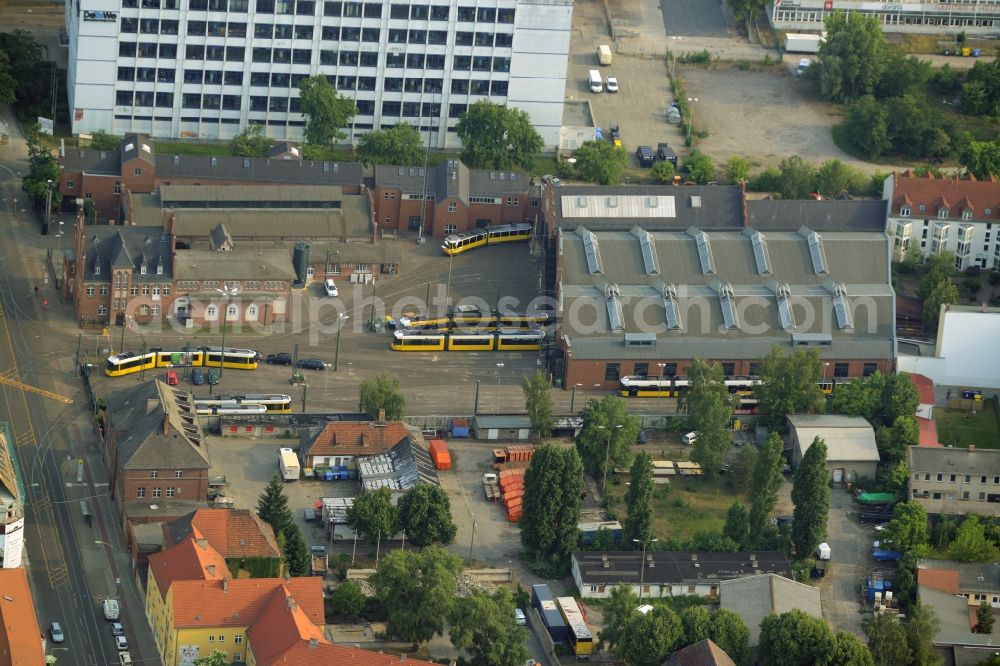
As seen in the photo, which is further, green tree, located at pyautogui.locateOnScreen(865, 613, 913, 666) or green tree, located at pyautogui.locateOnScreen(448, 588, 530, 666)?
green tree, located at pyautogui.locateOnScreen(865, 613, 913, 666)

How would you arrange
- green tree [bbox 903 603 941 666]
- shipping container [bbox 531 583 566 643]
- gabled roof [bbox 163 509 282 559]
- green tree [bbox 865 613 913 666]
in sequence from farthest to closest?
shipping container [bbox 531 583 566 643] → gabled roof [bbox 163 509 282 559] → green tree [bbox 903 603 941 666] → green tree [bbox 865 613 913 666]

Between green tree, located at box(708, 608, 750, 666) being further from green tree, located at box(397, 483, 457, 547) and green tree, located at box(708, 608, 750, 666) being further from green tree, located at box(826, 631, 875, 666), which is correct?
green tree, located at box(397, 483, 457, 547)

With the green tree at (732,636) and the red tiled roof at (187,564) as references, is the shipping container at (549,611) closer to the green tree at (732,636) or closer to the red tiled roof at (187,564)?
the green tree at (732,636)

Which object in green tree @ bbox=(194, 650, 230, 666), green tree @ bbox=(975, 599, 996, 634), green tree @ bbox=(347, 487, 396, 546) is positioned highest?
green tree @ bbox=(347, 487, 396, 546)

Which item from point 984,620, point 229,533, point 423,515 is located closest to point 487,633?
→ point 423,515

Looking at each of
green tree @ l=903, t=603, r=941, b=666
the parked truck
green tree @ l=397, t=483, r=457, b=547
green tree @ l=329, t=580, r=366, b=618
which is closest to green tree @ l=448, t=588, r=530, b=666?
green tree @ l=329, t=580, r=366, b=618

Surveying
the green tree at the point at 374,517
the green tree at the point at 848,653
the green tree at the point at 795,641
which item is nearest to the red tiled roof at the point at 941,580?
the green tree at the point at 795,641

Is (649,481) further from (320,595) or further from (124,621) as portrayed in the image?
(124,621)

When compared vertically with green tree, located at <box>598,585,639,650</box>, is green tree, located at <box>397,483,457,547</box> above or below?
above

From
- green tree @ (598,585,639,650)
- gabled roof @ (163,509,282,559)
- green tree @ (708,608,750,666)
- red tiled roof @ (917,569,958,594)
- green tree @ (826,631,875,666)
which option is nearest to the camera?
green tree @ (826,631,875,666)
